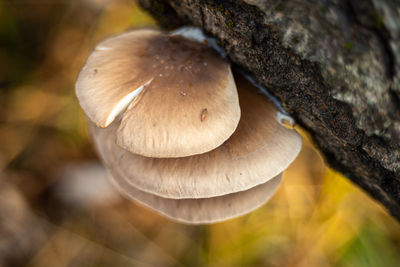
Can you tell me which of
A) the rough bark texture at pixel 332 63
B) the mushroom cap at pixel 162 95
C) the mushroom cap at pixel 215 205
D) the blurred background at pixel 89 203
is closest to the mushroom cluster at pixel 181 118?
the mushroom cap at pixel 162 95

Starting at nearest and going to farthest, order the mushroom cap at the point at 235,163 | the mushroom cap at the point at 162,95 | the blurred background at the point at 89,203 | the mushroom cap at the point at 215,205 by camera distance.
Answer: the mushroom cap at the point at 162,95
the mushroom cap at the point at 235,163
the mushroom cap at the point at 215,205
the blurred background at the point at 89,203

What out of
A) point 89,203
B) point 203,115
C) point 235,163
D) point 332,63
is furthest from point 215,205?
point 89,203

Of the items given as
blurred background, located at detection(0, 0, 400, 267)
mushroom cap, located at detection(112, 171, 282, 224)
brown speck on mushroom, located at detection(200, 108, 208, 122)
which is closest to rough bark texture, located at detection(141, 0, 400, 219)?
brown speck on mushroom, located at detection(200, 108, 208, 122)

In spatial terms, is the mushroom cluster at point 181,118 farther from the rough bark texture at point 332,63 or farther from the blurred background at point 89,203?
the blurred background at point 89,203

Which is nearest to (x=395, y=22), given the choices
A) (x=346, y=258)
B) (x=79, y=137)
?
(x=346, y=258)

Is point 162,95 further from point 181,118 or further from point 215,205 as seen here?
point 215,205

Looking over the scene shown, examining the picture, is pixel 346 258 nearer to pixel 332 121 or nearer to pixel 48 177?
pixel 332 121
